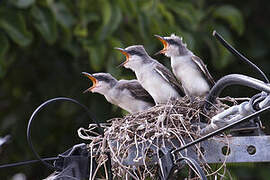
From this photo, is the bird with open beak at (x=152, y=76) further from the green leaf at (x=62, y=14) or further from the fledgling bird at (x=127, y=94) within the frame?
the green leaf at (x=62, y=14)

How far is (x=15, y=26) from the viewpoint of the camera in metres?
4.47

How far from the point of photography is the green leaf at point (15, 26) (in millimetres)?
4438

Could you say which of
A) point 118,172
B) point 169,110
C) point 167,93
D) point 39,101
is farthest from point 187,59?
point 39,101

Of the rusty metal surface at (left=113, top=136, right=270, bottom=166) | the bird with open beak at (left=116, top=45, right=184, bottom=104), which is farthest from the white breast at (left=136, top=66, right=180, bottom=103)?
the rusty metal surface at (left=113, top=136, right=270, bottom=166)

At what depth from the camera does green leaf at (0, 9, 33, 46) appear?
14.6ft

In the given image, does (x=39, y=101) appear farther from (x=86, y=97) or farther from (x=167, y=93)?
(x=167, y=93)

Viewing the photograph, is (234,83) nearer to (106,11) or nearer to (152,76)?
(152,76)

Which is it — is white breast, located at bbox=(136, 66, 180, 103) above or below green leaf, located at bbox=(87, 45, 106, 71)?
below

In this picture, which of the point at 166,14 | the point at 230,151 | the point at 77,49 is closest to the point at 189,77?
the point at 230,151

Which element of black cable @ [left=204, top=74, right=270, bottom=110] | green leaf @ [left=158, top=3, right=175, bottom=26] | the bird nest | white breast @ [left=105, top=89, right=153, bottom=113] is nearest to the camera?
black cable @ [left=204, top=74, right=270, bottom=110]

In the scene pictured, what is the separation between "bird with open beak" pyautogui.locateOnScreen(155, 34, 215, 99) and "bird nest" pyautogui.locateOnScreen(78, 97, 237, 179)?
550 mm

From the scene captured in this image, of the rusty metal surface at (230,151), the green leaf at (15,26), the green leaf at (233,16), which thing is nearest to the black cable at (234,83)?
the rusty metal surface at (230,151)

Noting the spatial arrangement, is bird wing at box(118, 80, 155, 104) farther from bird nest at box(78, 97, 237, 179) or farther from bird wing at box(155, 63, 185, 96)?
bird nest at box(78, 97, 237, 179)

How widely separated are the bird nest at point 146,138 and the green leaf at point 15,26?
1.99 metres
